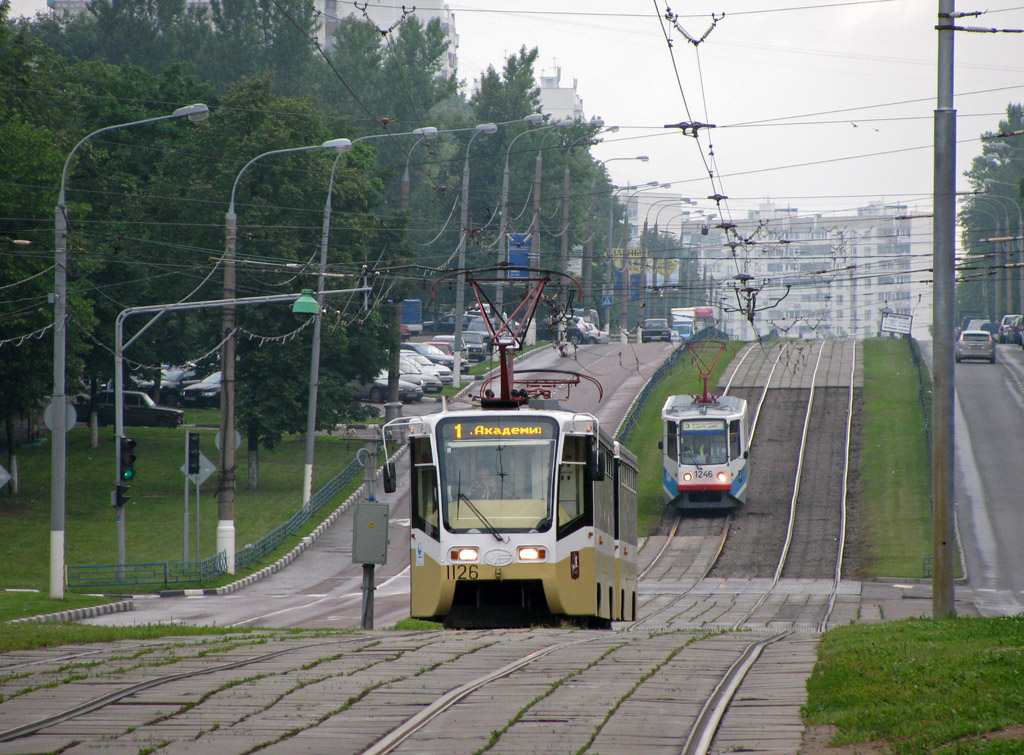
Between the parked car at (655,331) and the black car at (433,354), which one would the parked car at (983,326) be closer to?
the parked car at (655,331)

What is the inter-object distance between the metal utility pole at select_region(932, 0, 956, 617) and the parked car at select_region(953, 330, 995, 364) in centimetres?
5606

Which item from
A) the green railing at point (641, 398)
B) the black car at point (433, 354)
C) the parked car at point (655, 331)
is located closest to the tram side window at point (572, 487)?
the green railing at point (641, 398)

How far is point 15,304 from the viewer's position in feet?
127

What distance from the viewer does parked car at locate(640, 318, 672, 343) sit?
86125 mm

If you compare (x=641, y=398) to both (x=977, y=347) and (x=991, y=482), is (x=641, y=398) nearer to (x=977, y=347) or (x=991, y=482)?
(x=991, y=482)

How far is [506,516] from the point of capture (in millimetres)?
16344

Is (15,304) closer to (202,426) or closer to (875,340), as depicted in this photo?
(202,426)

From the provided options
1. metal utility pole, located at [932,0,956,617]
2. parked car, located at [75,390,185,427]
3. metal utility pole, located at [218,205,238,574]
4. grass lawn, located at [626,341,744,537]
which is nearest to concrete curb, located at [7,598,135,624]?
metal utility pole, located at [218,205,238,574]

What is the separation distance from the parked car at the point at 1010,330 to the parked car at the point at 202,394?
1942 inches

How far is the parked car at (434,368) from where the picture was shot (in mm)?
63597

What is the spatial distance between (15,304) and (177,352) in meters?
15.5

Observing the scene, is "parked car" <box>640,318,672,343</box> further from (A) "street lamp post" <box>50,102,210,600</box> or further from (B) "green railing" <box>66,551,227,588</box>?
(A) "street lamp post" <box>50,102,210,600</box>

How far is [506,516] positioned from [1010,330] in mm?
74652

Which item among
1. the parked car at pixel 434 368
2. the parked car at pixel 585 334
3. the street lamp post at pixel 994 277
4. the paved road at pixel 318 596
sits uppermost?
the street lamp post at pixel 994 277
